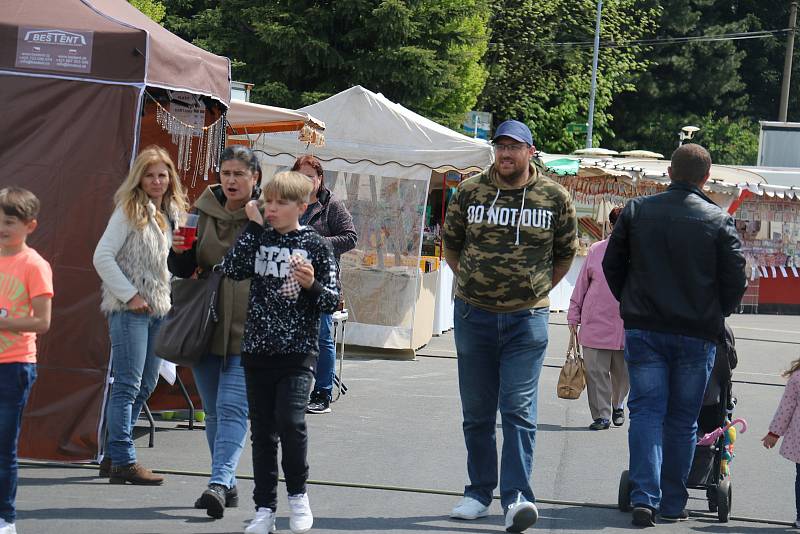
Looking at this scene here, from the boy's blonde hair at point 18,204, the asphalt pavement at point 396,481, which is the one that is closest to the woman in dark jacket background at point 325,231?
the asphalt pavement at point 396,481

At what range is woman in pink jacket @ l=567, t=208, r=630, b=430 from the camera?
998 cm

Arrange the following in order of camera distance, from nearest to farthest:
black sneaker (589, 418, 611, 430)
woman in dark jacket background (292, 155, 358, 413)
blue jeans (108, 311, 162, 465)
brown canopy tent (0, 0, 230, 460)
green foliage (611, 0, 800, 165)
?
blue jeans (108, 311, 162, 465), brown canopy tent (0, 0, 230, 460), woman in dark jacket background (292, 155, 358, 413), black sneaker (589, 418, 611, 430), green foliage (611, 0, 800, 165)

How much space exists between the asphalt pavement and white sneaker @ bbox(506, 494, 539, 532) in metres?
0.14

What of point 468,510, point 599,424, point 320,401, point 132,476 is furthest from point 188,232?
point 599,424

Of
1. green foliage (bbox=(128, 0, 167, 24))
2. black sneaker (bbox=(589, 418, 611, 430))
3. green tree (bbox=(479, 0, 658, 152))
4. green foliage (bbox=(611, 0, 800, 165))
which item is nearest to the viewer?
black sneaker (bbox=(589, 418, 611, 430))

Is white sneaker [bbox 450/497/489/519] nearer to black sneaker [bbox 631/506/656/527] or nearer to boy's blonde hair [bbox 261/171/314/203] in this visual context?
black sneaker [bbox 631/506/656/527]

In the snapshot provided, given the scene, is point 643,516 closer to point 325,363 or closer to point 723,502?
point 723,502

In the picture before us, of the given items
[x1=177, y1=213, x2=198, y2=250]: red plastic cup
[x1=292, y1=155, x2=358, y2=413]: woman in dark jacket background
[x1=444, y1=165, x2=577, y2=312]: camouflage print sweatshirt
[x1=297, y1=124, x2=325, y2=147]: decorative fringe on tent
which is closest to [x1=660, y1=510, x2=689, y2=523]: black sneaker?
[x1=444, y1=165, x2=577, y2=312]: camouflage print sweatshirt

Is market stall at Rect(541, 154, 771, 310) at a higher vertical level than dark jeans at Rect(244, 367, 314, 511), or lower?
higher

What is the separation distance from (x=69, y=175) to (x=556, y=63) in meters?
38.0

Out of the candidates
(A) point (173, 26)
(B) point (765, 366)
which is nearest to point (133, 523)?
(B) point (765, 366)

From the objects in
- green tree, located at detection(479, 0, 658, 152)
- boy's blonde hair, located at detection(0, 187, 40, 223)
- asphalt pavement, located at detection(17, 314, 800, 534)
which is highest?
green tree, located at detection(479, 0, 658, 152)

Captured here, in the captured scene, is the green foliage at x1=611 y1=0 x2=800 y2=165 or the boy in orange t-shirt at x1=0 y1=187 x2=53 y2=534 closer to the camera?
the boy in orange t-shirt at x1=0 y1=187 x2=53 y2=534

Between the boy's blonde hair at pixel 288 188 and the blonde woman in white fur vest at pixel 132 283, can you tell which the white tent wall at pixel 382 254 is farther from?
the boy's blonde hair at pixel 288 188
